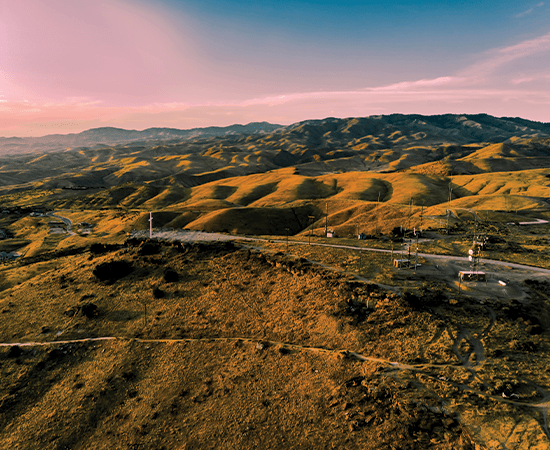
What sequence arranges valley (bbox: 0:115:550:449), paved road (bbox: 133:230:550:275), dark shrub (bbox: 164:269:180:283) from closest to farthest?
valley (bbox: 0:115:550:449)
paved road (bbox: 133:230:550:275)
dark shrub (bbox: 164:269:180:283)

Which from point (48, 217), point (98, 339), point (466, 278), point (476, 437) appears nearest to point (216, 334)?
point (98, 339)

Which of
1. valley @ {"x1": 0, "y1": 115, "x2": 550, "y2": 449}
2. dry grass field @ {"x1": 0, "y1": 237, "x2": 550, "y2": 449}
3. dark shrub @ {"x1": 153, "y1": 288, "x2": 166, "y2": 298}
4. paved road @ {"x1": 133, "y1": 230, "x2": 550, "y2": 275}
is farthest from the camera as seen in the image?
dark shrub @ {"x1": 153, "y1": 288, "x2": 166, "y2": 298}

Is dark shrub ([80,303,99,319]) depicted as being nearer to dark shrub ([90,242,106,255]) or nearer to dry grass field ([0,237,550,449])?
dry grass field ([0,237,550,449])

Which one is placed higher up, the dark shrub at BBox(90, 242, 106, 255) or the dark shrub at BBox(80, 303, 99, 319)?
the dark shrub at BBox(90, 242, 106, 255)

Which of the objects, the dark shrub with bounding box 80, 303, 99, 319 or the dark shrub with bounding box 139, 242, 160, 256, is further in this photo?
the dark shrub with bounding box 139, 242, 160, 256

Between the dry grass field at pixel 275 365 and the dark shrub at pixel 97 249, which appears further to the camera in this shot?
the dark shrub at pixel 97 249

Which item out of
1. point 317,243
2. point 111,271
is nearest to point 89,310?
point 111,271

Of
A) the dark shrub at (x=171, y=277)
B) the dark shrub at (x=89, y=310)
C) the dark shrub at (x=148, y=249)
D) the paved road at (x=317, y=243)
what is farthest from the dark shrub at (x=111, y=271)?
the paved road at (x=317, y=243)

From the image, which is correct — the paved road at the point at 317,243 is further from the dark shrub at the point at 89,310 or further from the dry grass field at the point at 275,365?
the dark shrub at the point at 89,310

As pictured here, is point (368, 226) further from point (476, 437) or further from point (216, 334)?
point (476, 437)

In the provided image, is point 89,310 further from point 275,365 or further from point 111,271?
point 275,365

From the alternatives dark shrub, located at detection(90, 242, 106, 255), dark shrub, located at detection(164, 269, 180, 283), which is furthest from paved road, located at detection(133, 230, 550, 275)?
dark shrub, located at detection(164, 269, 180, 283)
